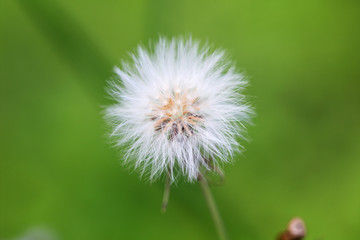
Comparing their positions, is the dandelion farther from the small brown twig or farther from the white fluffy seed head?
the small brown twig

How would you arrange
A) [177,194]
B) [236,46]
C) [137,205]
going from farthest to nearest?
[236,46] → [137,205] → [177,194]

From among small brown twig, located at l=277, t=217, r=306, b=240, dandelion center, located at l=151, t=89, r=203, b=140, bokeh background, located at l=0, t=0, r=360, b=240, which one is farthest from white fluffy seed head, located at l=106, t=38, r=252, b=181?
bokeh background, located at l=0, t=0, r=360, b=240

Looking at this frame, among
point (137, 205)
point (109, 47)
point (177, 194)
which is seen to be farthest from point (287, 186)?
point (109, 47)

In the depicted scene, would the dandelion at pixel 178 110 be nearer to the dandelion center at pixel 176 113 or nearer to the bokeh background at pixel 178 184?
the dandelion center at pixel 176 113

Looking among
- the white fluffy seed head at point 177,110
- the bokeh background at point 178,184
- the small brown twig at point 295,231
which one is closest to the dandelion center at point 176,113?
the white fluffy seed head at point 177,110

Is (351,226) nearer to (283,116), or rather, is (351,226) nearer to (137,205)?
(283,116)

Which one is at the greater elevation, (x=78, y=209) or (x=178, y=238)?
(x=78, y=209)

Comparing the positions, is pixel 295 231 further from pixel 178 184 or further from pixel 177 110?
pixel 178 184

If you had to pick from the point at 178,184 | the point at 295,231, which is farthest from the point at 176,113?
the point at 178,184
